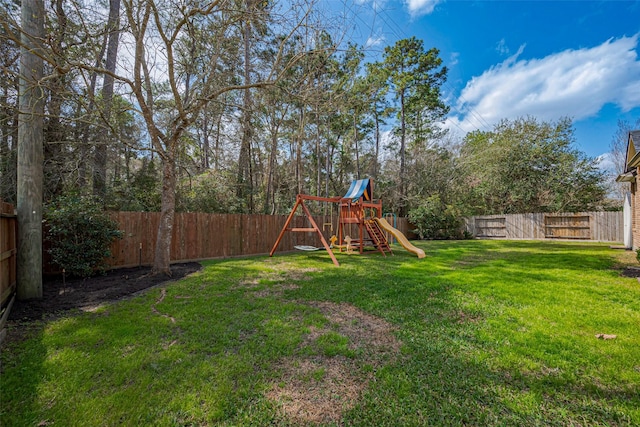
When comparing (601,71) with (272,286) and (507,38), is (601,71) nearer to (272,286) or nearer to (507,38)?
(507,38)

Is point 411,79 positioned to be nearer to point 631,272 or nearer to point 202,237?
point 631,272

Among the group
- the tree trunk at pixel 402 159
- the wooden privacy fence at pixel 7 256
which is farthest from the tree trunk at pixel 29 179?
the tree trunk at pixel 402 159

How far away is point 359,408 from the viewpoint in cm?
175

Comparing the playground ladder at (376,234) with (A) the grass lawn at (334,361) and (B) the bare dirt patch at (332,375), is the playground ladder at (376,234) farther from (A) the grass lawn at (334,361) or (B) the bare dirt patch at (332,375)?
(B) the bare dirt patch at (332,375)

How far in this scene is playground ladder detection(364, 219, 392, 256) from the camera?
948cm

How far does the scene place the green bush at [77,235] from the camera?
484cm

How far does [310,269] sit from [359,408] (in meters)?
4.69

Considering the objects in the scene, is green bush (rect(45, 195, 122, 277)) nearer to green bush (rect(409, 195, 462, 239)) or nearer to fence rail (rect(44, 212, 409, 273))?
fence rail (rect(44, 212, 409, 273))

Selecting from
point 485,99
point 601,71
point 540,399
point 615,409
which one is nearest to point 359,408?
point 540,399

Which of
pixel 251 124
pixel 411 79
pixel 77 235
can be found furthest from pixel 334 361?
pixel 411 79

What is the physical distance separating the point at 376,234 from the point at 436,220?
297 inches

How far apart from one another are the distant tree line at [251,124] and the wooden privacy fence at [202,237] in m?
1.04

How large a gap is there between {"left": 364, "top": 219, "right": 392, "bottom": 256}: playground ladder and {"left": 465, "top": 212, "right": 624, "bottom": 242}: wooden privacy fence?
955cm

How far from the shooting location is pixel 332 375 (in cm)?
213
